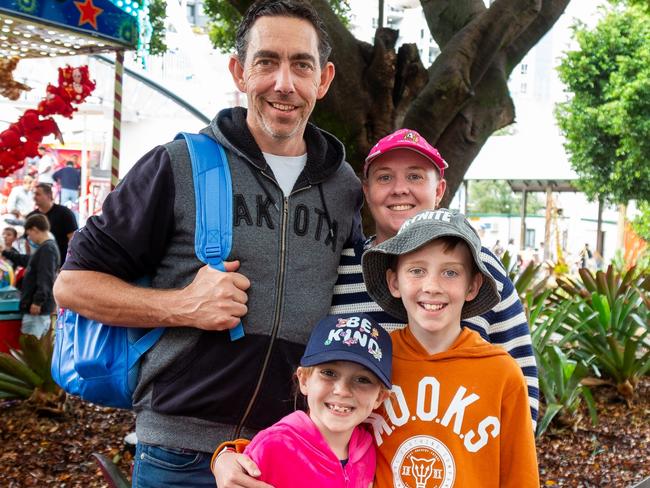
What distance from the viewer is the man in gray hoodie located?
6.93 feet

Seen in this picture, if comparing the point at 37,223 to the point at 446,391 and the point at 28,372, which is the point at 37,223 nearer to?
the point at 28,372

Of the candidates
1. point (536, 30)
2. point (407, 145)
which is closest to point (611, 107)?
point (536, 30)

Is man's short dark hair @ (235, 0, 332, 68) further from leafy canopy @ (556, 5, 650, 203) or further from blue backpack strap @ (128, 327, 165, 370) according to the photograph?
leafy canopy @ (556, 5, 650, 203)

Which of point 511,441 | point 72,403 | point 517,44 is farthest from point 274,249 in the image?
point 517,44

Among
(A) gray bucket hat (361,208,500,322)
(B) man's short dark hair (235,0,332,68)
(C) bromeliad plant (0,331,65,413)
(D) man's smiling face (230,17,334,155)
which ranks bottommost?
(C) bromeliad plant (0,331,65,413)

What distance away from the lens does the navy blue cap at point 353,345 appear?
6.32 ft

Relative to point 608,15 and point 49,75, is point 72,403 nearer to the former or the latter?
point 49,75

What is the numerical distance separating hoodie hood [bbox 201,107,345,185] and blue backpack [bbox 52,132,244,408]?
0.06 metres

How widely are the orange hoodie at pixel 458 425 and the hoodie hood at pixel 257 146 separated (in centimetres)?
67

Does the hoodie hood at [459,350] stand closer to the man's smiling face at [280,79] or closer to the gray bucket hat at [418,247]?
the gray bucket hat at [418,247]

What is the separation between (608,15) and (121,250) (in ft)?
86.6

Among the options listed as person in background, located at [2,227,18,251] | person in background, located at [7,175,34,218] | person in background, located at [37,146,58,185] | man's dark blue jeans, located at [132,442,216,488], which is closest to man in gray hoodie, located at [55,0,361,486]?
man's dark blue jeans, located at [132,442,216,488]

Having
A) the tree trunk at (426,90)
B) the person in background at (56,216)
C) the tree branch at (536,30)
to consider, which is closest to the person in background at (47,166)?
the person in background at (56,216)

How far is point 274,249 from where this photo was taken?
86.6 inches
